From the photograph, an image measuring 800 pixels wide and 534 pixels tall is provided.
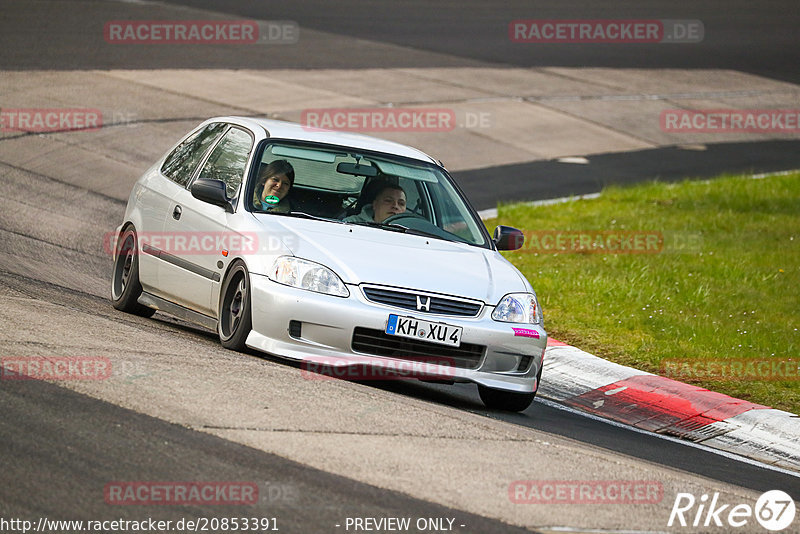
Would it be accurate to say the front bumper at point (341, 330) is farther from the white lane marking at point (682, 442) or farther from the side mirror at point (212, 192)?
the white lane marking at point (682, 442)

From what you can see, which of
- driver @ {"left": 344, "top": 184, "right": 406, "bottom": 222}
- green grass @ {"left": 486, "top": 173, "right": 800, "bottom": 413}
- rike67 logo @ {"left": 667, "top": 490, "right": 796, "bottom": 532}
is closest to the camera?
rike67 logo @ {"left": 667, "top": 490, "right": 796, "bottom": 532}

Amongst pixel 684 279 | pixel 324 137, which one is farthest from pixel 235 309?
pixel 684 279

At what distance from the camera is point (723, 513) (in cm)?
570

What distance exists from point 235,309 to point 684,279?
6.34 metres

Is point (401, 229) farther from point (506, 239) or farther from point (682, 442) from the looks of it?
point (682, 442)

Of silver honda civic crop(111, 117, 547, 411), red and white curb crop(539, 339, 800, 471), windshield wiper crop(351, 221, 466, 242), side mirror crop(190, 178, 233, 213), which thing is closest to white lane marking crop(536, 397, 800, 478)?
red and white curb crop(539, 339, 800, 471)

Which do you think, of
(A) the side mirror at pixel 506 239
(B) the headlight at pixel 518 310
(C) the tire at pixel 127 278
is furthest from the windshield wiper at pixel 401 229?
(C) the tire at pixel 127 278

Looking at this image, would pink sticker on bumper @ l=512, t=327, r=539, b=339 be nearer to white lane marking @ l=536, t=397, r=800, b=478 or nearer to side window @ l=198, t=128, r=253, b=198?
white lane marking @ l=536, t=397, r=800, b=478

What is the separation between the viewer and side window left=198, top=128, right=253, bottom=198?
854 centimetres

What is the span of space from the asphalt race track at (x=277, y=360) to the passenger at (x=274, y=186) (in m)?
1.07

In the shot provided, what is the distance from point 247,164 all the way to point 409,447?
318 cm

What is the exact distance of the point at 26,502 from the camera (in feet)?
15.4

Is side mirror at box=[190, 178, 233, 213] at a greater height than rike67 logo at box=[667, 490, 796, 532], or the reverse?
side mirror at box=[190, 178, 233, 213]

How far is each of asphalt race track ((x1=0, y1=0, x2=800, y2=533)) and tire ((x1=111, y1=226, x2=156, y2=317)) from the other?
0.29 metres
